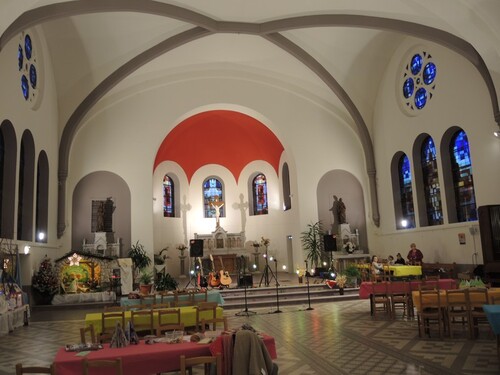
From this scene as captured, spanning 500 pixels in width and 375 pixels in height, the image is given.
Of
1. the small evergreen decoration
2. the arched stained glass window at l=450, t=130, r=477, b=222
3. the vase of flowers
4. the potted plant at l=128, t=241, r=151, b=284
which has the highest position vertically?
the arched stained glass window at l=450, t=130, r=477, b=222

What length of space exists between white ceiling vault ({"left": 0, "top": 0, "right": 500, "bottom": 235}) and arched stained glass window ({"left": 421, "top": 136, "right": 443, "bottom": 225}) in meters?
3.08

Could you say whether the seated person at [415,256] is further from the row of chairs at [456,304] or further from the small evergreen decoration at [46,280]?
the small evergreen decoration at [46,280]

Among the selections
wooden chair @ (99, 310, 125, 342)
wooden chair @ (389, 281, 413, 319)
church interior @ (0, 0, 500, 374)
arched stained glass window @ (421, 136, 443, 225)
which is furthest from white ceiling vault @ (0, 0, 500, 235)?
wooden chair @ (99, 310, 125, 342)

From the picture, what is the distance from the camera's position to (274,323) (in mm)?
10867

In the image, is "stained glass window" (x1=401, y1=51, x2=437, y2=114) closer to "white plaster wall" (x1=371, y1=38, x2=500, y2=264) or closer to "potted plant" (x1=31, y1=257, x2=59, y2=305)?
"white plaster wall" (x1=371, y1=38, x2=500, y2=264)

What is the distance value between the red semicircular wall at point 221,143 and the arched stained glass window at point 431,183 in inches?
321

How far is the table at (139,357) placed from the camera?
505 cm

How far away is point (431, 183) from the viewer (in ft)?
54.5

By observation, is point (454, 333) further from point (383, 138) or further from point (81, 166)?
point (81, 166)

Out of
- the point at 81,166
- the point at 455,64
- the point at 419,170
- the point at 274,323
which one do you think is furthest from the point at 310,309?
the point at 81,166

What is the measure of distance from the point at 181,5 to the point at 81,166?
27.0 ft

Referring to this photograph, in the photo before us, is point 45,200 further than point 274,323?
Yes

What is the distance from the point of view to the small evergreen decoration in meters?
14.5

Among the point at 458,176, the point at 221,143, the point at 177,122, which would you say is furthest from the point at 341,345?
the point at 221,143
